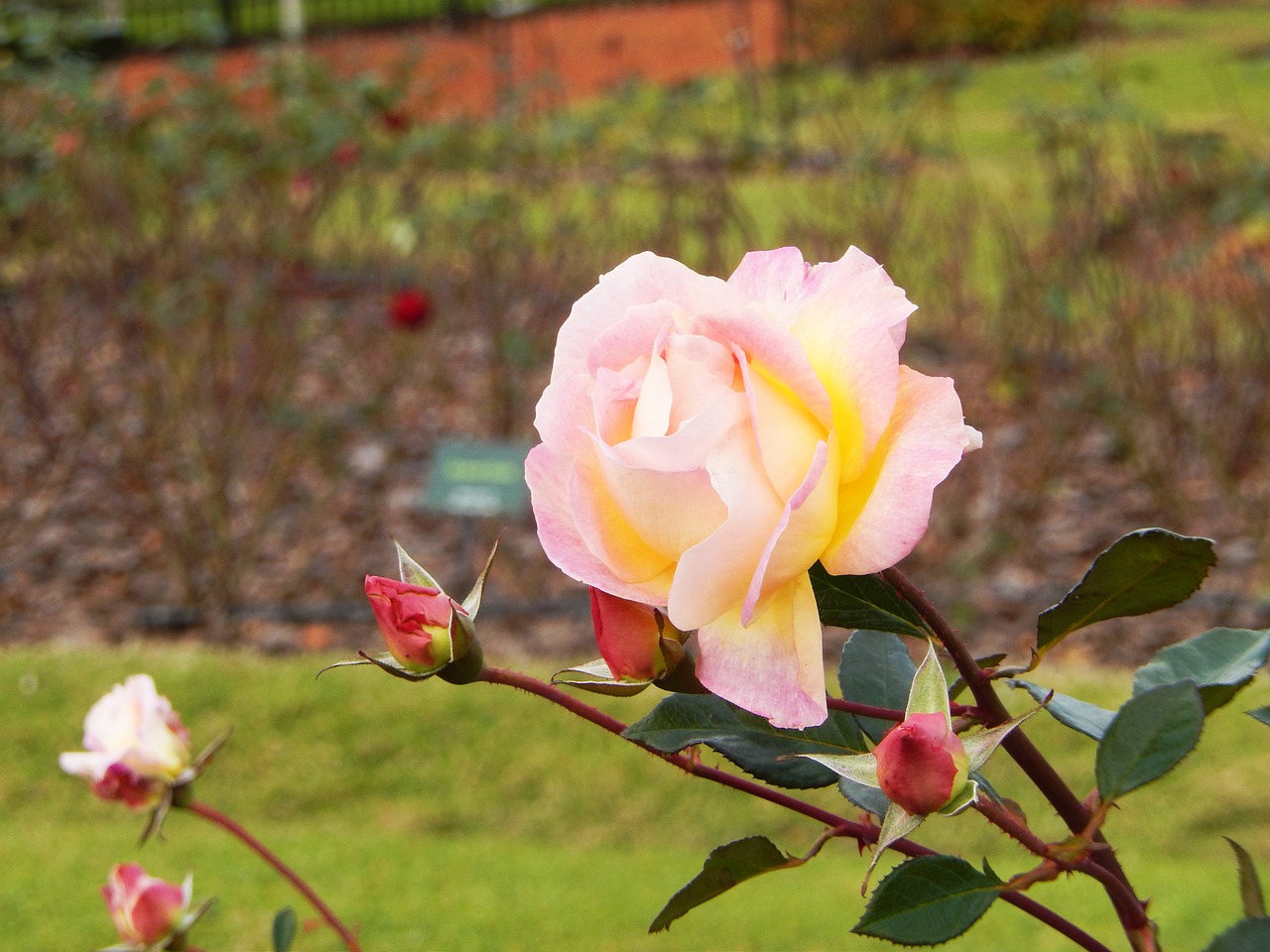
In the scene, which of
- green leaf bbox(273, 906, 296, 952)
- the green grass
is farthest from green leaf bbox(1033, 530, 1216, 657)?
the green grass

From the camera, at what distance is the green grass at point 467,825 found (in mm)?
1848

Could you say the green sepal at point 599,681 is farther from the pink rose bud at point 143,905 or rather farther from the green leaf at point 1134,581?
the pink rose bud at point 143,905

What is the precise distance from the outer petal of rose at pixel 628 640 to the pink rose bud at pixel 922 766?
68mm

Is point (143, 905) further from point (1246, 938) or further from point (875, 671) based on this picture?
point (1246, 938)

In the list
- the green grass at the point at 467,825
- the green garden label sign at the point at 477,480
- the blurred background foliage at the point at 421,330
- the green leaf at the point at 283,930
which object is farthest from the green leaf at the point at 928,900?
the blurred background foliage at the point at 421,330

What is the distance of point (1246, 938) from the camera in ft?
1.33

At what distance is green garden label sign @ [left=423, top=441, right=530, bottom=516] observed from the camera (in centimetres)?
276

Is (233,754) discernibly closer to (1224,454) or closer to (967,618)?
(967,618)

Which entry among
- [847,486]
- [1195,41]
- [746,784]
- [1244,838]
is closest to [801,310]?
[847,486]

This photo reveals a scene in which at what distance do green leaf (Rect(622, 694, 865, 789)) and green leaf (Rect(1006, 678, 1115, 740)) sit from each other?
2.4 inches

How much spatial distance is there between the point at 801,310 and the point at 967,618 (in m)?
2.79

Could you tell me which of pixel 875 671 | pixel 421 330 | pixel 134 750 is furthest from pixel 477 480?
pixel 875 671

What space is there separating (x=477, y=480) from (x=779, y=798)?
2.35 m

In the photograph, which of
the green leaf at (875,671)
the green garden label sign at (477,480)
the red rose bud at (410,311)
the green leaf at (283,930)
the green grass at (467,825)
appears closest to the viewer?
the green leaf at (875,671)
